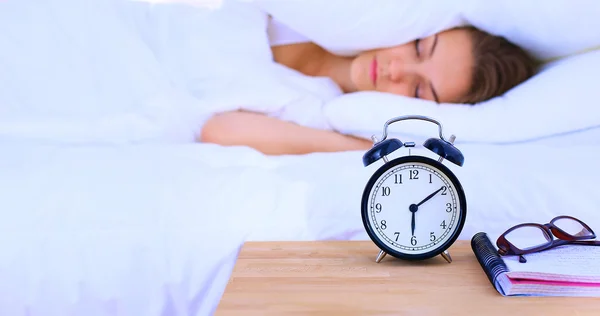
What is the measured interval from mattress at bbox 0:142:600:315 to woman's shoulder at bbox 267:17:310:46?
0.41 metres

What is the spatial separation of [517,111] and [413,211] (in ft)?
1.65

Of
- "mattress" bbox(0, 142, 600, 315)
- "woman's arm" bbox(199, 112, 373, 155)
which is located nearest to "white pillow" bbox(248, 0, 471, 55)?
"woman's arm" bbox(199, 112, 373, 155)

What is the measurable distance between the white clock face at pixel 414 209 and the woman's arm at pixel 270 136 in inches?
16.4

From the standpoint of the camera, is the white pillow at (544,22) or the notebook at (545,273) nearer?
the notebook at (545,273)

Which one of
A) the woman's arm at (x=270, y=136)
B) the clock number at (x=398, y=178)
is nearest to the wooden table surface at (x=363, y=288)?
the clock number at (x=398, y=178)

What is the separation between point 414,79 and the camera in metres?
1.38

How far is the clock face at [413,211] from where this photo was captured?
2.95ft

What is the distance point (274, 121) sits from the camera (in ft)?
4.40

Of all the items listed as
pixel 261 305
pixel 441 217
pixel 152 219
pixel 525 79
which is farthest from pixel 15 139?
pixel 525 79

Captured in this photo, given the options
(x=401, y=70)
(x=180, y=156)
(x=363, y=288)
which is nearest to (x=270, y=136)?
(x=180, y=156)

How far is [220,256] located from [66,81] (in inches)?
25.1

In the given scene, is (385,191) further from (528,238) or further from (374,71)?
(374,71)

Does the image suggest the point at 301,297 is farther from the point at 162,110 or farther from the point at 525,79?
the point at 525,79

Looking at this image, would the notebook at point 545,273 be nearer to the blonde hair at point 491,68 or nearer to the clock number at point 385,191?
the clock number at point 385,191
